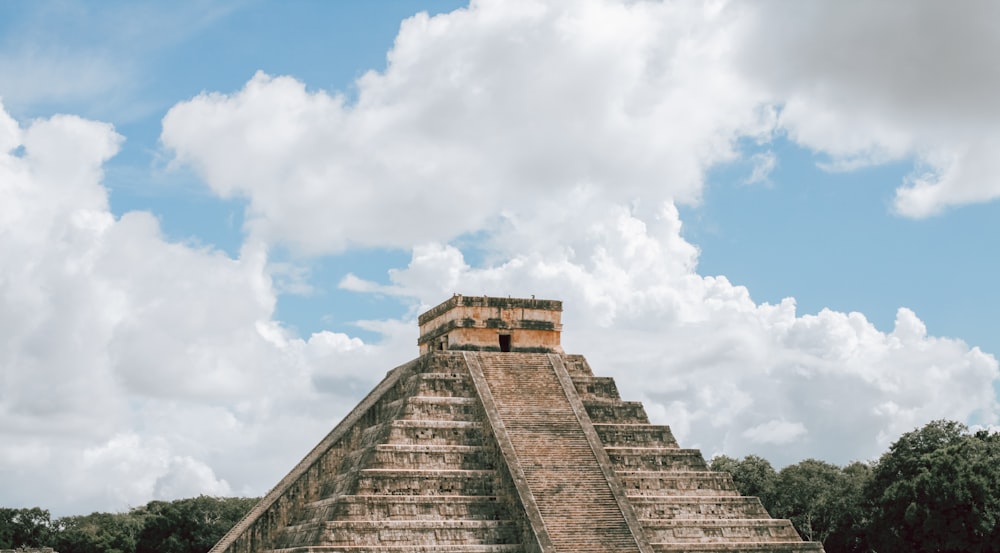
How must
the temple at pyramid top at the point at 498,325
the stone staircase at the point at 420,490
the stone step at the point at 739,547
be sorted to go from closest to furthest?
the stone staircase at the point at 420,490
the stone step at the point at 739,547
the temple at pyramid top at the point at 498,325

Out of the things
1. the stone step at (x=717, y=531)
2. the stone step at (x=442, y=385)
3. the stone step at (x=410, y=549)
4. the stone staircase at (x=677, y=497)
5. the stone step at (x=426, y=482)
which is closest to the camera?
the stone step at (x=410, y=549)

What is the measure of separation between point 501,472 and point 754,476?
2253 cm

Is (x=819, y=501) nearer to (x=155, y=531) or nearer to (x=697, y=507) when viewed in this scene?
(x=697, y=507)

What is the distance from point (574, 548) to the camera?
21266mm

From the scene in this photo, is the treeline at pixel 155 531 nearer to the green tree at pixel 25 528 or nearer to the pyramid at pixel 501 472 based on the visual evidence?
the green tree at pixel 25 528

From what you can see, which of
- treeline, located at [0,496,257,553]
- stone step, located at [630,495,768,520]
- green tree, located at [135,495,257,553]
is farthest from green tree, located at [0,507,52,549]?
stone step, located at [630,495,768,520]

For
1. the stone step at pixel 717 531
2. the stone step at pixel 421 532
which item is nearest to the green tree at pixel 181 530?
the stone step at pixel 421 532

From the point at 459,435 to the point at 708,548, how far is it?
558cm

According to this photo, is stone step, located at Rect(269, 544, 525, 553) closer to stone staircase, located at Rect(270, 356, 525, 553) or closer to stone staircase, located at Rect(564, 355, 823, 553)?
stone staircase, located at Rect(270, 356, 525, 553)

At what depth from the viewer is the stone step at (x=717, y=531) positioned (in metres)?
23.0

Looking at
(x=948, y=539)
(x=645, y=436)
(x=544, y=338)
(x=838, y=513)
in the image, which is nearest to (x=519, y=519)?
(x=645, y=436)

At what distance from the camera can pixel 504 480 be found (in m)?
22.8

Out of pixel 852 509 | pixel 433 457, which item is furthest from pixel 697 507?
pixel 852 509

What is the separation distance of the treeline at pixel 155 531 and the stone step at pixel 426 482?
26.8 metres
